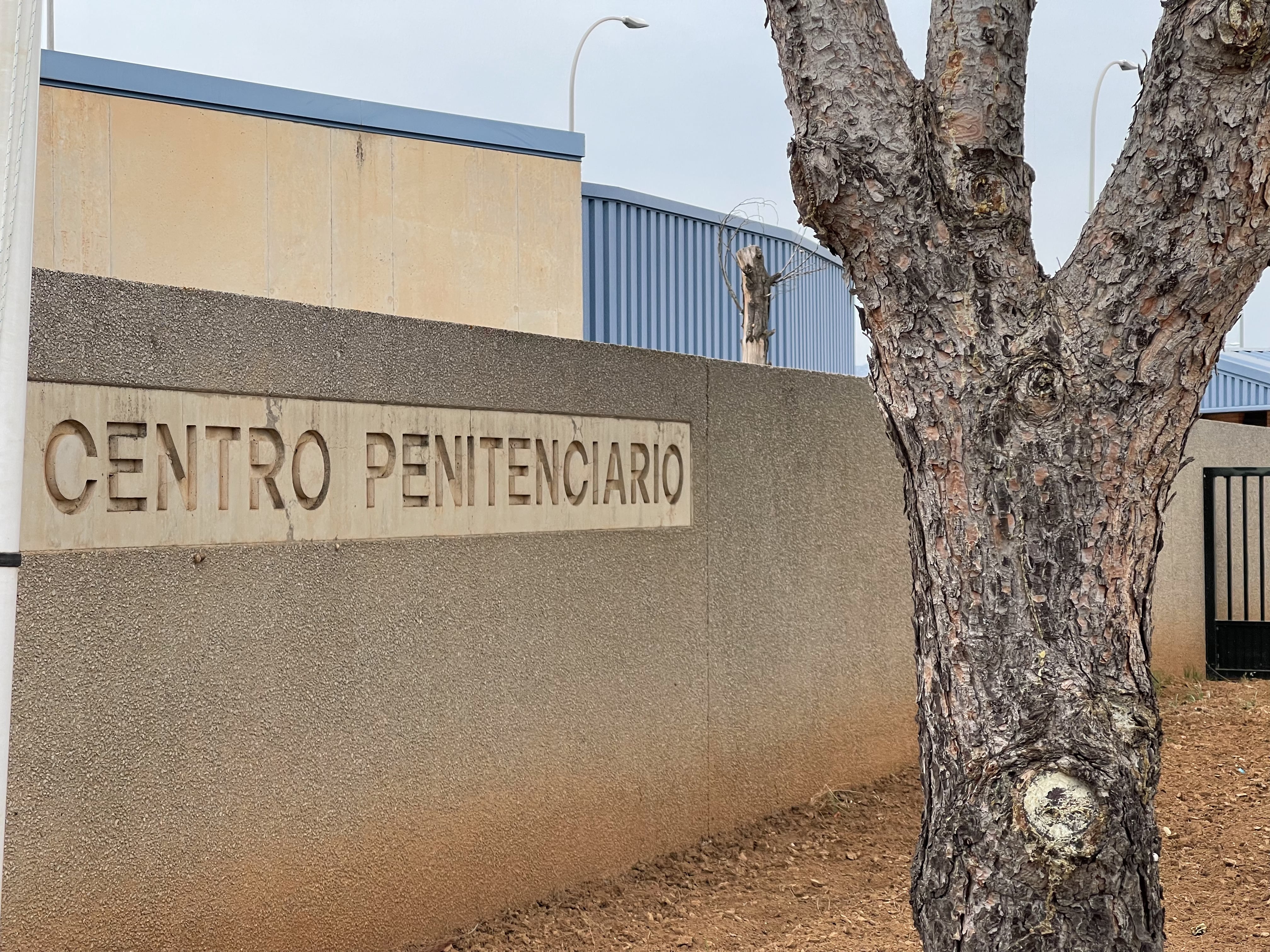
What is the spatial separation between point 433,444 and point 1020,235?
6.55ft

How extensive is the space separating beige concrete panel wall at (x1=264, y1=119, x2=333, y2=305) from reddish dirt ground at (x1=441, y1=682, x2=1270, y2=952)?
20.9 feet

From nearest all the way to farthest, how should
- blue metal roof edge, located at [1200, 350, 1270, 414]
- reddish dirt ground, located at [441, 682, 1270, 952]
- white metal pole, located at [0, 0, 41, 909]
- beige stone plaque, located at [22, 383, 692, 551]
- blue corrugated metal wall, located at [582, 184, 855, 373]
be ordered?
white metal pole, located at [0, 0, 41, 909] → beige stone plaque, located at [22, 383, 692, 551] → reddish dirt ground, located at [441, 682, 1270, 952] → blue corrugated metal wall, located at [582, 184, 855, 373] → blue metal roof edge, located at [1200, 350, 1270, 414]

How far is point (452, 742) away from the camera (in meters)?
4.43

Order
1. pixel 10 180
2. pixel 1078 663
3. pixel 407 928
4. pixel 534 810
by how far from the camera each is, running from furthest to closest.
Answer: pixel 534 810
pixel 407 928
pixel 1078 663
pixel 10 180

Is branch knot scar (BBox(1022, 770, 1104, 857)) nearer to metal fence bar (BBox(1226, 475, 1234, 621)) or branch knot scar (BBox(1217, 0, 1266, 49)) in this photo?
branch knot scar (BBox(1217, 0, 1266, 49))

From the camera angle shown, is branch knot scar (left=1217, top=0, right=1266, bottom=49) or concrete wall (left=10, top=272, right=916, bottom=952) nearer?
branch knot scar (left=1217, top=0, right=1266, bottom=49)

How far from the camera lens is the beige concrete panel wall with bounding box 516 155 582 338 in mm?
12438

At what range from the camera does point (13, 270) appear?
214 centimetres

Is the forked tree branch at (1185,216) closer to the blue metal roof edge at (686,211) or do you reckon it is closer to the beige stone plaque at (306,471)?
the beige stone plaque at (306,471)

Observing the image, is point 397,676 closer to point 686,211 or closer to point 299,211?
point 299,211

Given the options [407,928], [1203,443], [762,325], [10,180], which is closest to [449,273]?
[762,325]

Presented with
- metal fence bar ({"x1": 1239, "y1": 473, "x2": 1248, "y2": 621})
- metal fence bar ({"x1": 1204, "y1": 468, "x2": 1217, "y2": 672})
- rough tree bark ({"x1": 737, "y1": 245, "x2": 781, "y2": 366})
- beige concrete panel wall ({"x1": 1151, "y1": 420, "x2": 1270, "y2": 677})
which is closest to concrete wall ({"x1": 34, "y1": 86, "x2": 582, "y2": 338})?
rough tree bark ({"x1": 737, "y1": 245, "x2": 781, "y2": 366})

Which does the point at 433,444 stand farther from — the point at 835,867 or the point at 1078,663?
the point at 835,867

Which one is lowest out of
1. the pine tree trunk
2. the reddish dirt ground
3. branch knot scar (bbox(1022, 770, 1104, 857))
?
the reddish dirt ground
